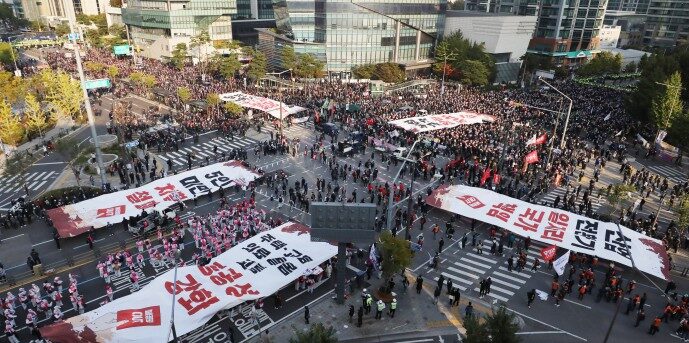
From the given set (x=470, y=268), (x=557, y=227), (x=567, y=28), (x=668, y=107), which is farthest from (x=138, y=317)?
(x=567, y=28)

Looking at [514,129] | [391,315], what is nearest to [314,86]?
[514,129]

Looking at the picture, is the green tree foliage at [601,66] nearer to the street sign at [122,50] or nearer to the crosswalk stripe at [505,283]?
the crosswalk stripe at [505,283]

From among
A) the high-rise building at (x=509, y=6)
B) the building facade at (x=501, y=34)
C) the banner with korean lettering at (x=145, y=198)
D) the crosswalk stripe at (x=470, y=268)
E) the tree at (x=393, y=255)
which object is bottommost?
the crosswalk stripe at (x=470, y=268)

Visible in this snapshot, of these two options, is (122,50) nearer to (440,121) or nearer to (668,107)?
(440,121)

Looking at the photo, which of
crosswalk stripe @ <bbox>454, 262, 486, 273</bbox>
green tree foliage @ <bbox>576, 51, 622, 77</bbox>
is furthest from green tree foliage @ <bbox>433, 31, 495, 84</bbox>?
crosswalk stripe @ <bbox>454, 262, 486, 273</bbox>

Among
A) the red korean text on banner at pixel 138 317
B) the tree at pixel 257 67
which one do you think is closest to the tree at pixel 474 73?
the tree at pixel 257 67

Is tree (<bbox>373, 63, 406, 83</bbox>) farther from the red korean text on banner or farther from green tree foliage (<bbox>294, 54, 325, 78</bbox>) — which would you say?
the red korean text on banner
